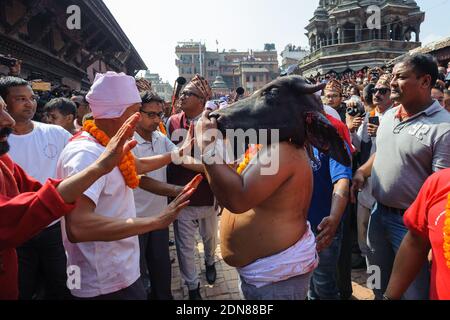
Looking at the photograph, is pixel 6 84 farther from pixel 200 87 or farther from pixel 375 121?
pixel 375 121

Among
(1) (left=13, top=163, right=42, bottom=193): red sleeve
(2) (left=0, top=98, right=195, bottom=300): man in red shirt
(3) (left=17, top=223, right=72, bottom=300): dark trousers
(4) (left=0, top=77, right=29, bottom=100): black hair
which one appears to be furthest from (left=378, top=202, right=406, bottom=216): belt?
(4) (left=0, top=77, right=29, bottom=100): black hair

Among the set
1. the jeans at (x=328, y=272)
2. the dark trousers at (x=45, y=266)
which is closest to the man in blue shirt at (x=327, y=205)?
the jeans at (x=328, y=272)

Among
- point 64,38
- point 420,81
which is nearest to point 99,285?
point 420,81

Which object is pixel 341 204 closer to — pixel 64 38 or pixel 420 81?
pixel 420 81

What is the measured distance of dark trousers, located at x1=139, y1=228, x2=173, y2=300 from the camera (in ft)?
10.7

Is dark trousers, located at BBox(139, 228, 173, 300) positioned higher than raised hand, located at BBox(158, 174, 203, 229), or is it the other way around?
raised hand, located at BBox(158, 174, 203, 229)

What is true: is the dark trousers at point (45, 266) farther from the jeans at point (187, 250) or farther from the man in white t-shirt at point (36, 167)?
the jeans at point (187, 250)

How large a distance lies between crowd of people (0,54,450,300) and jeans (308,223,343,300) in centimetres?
1

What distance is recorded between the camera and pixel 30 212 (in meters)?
1.44

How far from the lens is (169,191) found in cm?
272

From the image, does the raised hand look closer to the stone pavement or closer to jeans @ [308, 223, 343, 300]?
jeans @ [308, 223, 343, 300]

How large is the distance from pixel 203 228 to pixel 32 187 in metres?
2.43

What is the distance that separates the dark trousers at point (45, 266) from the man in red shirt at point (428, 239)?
8.84 feet

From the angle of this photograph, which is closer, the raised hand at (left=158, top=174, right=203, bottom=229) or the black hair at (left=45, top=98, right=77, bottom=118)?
the raised hand at (left=158, top=174, right=203, bottom=229)
